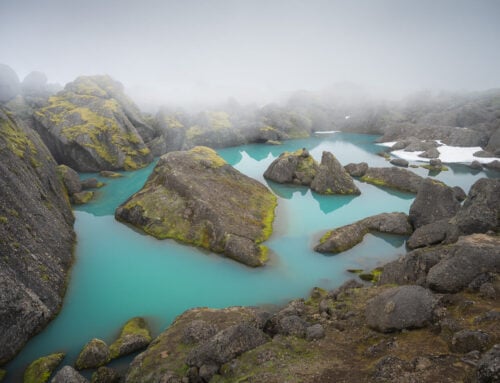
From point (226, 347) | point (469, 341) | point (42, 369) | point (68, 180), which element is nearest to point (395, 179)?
point (469, 341)

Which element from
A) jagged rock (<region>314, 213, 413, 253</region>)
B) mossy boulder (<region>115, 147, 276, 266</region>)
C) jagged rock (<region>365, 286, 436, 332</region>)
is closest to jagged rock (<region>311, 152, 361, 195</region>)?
mossy boulder (<region>115, 147, 276, 266</region>)

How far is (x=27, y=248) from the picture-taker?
25.1m

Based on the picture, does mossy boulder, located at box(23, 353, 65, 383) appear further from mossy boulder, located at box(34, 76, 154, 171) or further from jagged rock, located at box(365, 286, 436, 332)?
mossy boulder, located at box(34, 76, 154, 171)

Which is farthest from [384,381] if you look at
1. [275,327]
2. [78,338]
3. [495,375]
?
[78,338]

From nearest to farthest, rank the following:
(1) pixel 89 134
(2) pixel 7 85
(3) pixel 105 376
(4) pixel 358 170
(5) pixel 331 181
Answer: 1. (3) pixel 105 376
2. (5) pixel 331 181
3. (4) pixel 358 170
4. (1) pixel 89 134
5. (2) pixel 7 85

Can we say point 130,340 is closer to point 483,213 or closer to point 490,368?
point 490,368

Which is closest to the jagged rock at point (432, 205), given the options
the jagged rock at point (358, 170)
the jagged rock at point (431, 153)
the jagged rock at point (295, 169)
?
the jagged rock at point (295, 169)

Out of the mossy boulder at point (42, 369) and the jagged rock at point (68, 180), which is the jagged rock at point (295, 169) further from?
the mossy boulder at point (42, 369)

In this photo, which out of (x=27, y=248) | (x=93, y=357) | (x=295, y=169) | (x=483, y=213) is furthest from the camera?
(x=295, y=169)

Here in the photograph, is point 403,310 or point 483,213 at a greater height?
point 483,213

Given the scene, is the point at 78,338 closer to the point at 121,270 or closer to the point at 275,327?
Result: the point at 121,270

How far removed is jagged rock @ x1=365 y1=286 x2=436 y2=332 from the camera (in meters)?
15.9

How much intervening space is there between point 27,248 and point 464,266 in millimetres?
32554

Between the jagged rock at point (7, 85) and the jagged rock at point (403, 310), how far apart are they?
183405 millimetres
